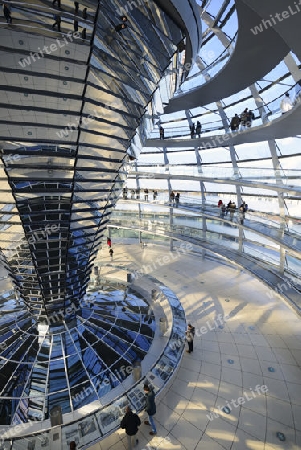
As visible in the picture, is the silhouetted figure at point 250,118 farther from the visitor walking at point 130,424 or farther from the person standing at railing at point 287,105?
the visitor walking at point 130,424

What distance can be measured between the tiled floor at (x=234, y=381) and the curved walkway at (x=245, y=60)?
454 inches

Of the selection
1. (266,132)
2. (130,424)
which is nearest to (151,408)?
(130,424)

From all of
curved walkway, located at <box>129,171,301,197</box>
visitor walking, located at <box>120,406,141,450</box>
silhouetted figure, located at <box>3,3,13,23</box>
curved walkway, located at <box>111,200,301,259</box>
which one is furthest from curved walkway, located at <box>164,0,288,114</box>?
visitor walking, located at <box>120,406,141,450</box>

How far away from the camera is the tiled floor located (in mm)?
7957

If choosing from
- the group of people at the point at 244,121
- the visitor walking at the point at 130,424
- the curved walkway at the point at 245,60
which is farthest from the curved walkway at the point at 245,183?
the visitor walking at the point at 130,424

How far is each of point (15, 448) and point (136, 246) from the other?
1964 centimetres

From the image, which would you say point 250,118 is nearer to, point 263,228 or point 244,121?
point 244,121

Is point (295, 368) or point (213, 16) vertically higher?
point (213, 16)

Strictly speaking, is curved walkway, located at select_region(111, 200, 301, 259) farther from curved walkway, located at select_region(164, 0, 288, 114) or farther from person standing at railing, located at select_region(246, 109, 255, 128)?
curved walkway, located at select_region(164, 0, 288, 114)

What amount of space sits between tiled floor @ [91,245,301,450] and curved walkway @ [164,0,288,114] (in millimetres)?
11541

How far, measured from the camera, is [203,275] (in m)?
19.6

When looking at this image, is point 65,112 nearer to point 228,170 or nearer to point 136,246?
point 228,170

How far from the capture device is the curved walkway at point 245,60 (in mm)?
9780

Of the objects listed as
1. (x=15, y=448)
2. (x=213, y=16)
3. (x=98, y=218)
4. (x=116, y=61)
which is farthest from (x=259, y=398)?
(x=213, y=16)
